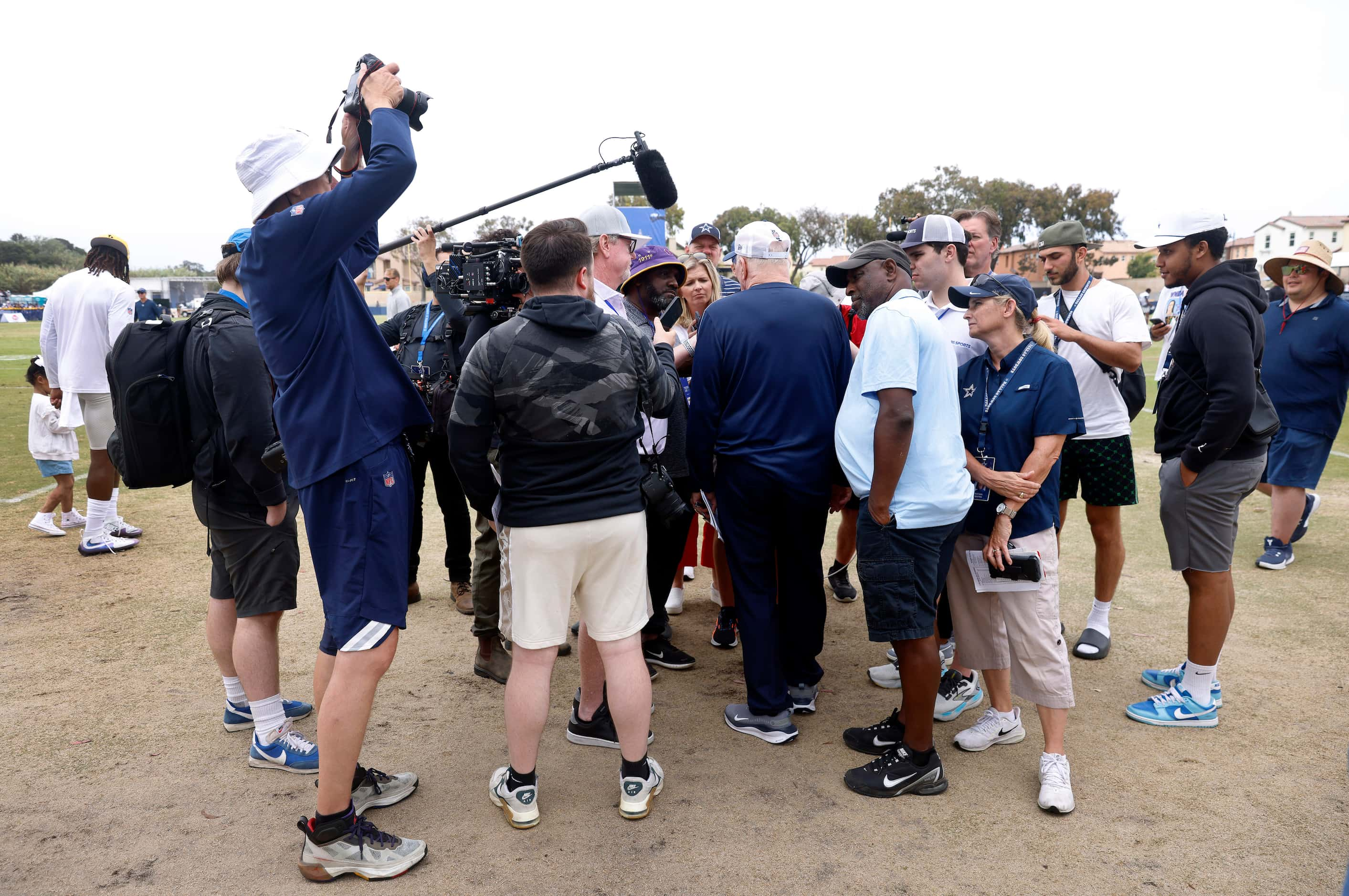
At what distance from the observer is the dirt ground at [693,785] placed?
279cm

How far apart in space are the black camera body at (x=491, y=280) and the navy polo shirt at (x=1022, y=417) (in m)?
1.91

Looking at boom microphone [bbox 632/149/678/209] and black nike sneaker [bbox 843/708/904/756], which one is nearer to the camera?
black nike sneaker [bbox 843/708/904/756]

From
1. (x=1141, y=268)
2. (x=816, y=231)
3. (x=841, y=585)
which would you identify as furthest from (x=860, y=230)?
(x=841, y=585)

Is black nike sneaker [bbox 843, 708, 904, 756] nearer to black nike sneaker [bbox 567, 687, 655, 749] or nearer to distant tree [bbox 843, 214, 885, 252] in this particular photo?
black nike sneaker [bbox 567, 687, 655, 749]

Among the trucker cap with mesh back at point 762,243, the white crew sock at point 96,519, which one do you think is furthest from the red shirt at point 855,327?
the white crew sock at point 96,519

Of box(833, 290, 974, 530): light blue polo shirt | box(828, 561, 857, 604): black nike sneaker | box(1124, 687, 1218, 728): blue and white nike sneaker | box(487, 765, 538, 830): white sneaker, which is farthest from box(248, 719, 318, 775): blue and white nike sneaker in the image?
box(1124, 687, 1218, 728): blue and white nike sneaker

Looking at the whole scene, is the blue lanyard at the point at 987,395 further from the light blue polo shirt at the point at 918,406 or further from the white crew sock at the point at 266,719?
the white crew sock at the point at 266,719

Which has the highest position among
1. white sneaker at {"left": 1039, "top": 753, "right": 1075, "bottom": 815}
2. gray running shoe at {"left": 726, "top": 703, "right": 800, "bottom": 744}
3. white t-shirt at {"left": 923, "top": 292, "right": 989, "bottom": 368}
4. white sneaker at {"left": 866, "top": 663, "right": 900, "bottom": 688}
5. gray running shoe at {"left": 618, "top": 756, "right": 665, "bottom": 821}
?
white t-shirt at {"left": 923, "top": 292, "right": 989, "bottom": 368}

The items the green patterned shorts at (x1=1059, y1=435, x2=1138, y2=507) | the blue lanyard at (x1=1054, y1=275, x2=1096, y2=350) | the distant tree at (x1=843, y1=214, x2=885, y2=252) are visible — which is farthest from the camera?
the distant tree at (x1=843, y1=214, x2=885, y2=252)

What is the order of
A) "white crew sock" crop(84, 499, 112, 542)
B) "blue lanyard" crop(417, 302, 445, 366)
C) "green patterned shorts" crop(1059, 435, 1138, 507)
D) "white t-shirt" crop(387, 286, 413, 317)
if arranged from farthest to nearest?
"white t-shirt" crop(387, 286, 413, 317) < "white crew sock" crop(84, 499, 112, 542) < "blue lanyard" crop(417, 302, 445, 366) < "green patterned shorts" crop(1059, 435, 1138, 507)

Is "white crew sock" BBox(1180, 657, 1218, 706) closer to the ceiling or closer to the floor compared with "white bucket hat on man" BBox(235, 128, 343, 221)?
closer to the floor

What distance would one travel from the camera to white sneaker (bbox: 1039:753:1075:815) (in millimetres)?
3109

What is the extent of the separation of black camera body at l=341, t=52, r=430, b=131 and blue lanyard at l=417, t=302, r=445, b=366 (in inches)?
90.2

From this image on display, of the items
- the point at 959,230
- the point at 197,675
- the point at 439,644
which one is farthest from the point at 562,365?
the point at 197,675
